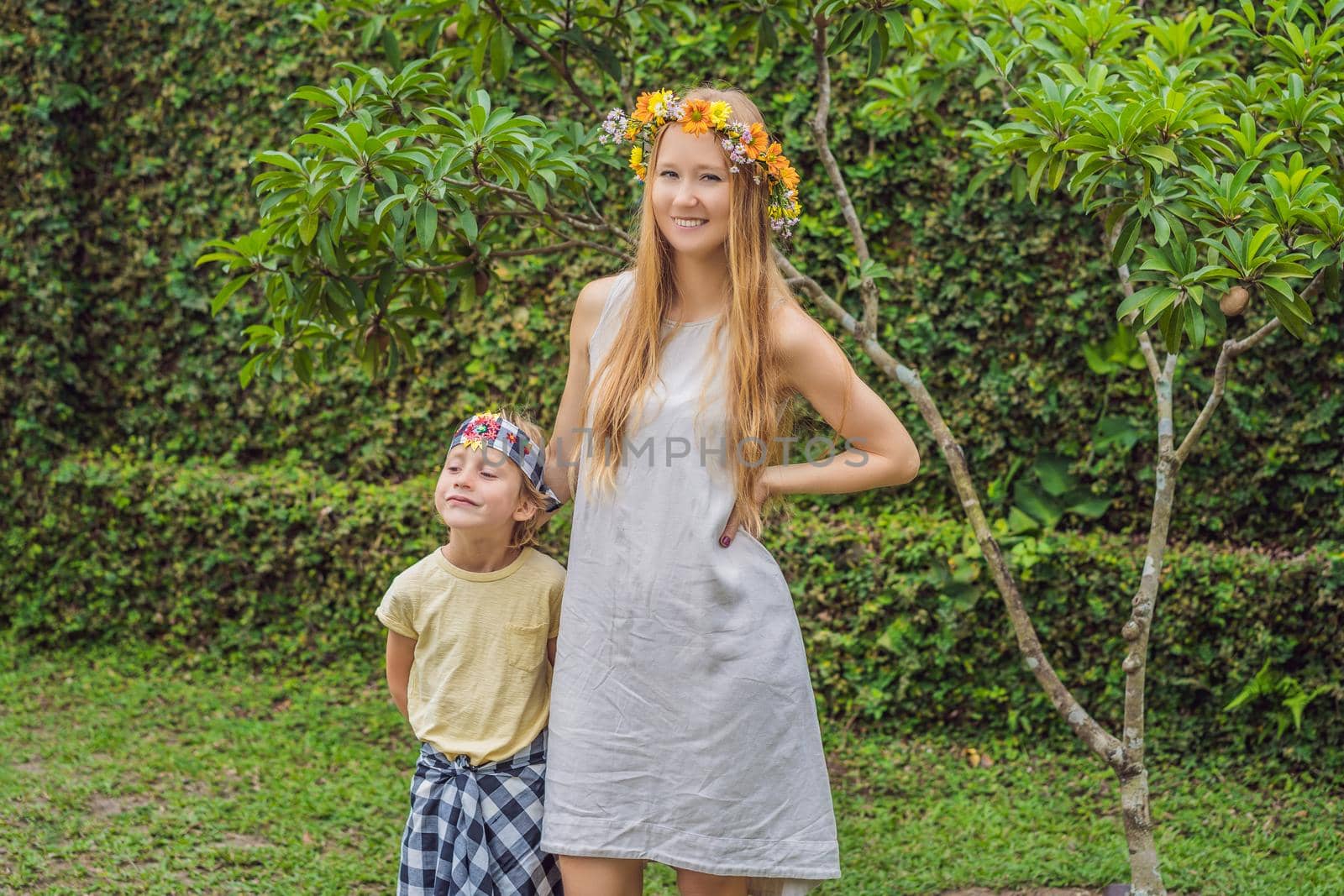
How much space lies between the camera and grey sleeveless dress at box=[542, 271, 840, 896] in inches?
90.0

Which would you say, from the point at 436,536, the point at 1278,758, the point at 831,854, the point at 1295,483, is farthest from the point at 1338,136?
the point at 436,536

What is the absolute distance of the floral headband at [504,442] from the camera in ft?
8.15

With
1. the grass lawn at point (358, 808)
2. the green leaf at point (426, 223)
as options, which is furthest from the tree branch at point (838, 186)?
the grass lawn at point (358, 808)

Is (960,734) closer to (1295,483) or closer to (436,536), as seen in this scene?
(1295,483)

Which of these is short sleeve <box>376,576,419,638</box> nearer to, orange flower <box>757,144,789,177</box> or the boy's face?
the boy's face

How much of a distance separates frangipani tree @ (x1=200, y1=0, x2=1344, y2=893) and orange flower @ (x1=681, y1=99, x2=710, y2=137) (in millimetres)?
513

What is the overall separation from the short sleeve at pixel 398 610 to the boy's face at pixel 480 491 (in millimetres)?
173

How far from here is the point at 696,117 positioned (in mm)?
2307

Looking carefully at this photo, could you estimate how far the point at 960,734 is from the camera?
465cm

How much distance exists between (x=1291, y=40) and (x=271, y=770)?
3.88 meters

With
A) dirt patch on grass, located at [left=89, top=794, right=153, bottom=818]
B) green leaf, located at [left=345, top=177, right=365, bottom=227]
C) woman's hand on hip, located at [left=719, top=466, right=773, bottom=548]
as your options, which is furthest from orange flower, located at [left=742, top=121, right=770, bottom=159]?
dirt patch on grass, located at [left=89, top=794, right=153, bottom=818]

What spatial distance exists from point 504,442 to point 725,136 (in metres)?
0.73

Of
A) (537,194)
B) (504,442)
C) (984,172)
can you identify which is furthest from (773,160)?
(984,172)

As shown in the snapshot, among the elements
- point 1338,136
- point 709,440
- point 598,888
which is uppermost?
point 1338,136
